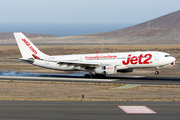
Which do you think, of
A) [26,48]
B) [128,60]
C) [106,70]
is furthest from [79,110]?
[26,48]

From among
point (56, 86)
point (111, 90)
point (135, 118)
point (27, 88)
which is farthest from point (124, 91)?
point (135, 118)

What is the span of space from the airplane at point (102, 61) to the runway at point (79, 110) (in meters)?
21.2

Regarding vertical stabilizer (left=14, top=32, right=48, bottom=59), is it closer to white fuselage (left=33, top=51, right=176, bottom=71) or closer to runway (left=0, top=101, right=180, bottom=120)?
white fuselage (left=33, top=51, right=176, bottom=71)

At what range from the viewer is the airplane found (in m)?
46.4

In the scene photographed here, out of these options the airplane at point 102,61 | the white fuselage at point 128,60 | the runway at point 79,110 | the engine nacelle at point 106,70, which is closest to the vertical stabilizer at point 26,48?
the airplane at point 102,61

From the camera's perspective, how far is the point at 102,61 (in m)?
48.5

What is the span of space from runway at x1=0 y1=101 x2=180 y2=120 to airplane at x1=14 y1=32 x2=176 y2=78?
21.2 m

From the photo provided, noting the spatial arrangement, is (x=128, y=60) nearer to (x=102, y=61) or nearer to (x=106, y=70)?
(x=106, y=70)

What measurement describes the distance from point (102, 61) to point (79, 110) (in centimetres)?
2642

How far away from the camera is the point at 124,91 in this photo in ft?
113

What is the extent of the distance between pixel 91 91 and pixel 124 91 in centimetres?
362

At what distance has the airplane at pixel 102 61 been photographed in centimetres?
4644

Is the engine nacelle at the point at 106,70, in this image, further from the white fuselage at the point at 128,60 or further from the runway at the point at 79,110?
the runway at the point at 79,110


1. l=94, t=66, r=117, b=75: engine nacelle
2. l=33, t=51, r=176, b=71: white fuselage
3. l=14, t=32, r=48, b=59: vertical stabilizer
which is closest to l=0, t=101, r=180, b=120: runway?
l=94, t=66, r=117, b=75: engine nacelle
